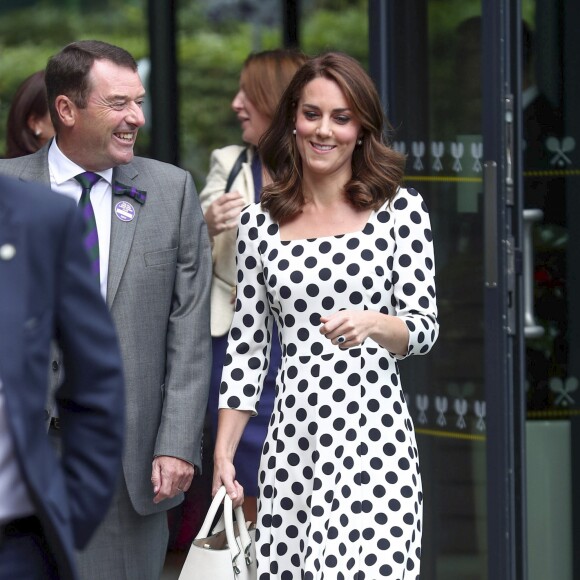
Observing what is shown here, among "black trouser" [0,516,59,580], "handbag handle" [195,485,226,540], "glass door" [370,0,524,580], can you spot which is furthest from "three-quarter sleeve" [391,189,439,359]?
"black trouser" [0,516,59,580]

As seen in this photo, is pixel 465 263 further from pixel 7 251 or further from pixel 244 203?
pixel 7 251

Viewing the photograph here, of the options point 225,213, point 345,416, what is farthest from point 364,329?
point 225,213

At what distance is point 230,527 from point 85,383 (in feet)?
4.68

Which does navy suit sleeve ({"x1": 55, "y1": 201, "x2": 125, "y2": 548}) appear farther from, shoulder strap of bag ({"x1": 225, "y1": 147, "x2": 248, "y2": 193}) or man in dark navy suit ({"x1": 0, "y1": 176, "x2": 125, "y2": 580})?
shoulder strap of bag ({"x1": 225, "y1": 147, "x2": 248, "y2": 193})

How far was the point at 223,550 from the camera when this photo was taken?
3875mm

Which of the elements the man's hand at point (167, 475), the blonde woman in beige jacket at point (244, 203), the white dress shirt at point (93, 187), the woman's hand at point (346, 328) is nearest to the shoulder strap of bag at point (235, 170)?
the blonde woman in beige jacket at point (244, 203)

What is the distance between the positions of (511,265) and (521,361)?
33cm

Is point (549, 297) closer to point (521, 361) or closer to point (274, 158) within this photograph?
point (521, 361)

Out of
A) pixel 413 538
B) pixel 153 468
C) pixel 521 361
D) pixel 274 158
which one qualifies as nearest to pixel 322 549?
pixel 413 538

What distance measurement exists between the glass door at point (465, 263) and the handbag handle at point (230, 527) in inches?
53.6

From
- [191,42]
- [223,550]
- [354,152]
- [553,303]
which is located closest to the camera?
[223,550]

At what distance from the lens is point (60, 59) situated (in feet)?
13.9

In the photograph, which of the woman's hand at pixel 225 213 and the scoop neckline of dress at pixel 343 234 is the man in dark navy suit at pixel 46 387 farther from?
the woman's hand at pixel 225 213

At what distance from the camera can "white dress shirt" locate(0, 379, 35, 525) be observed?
2.44m
